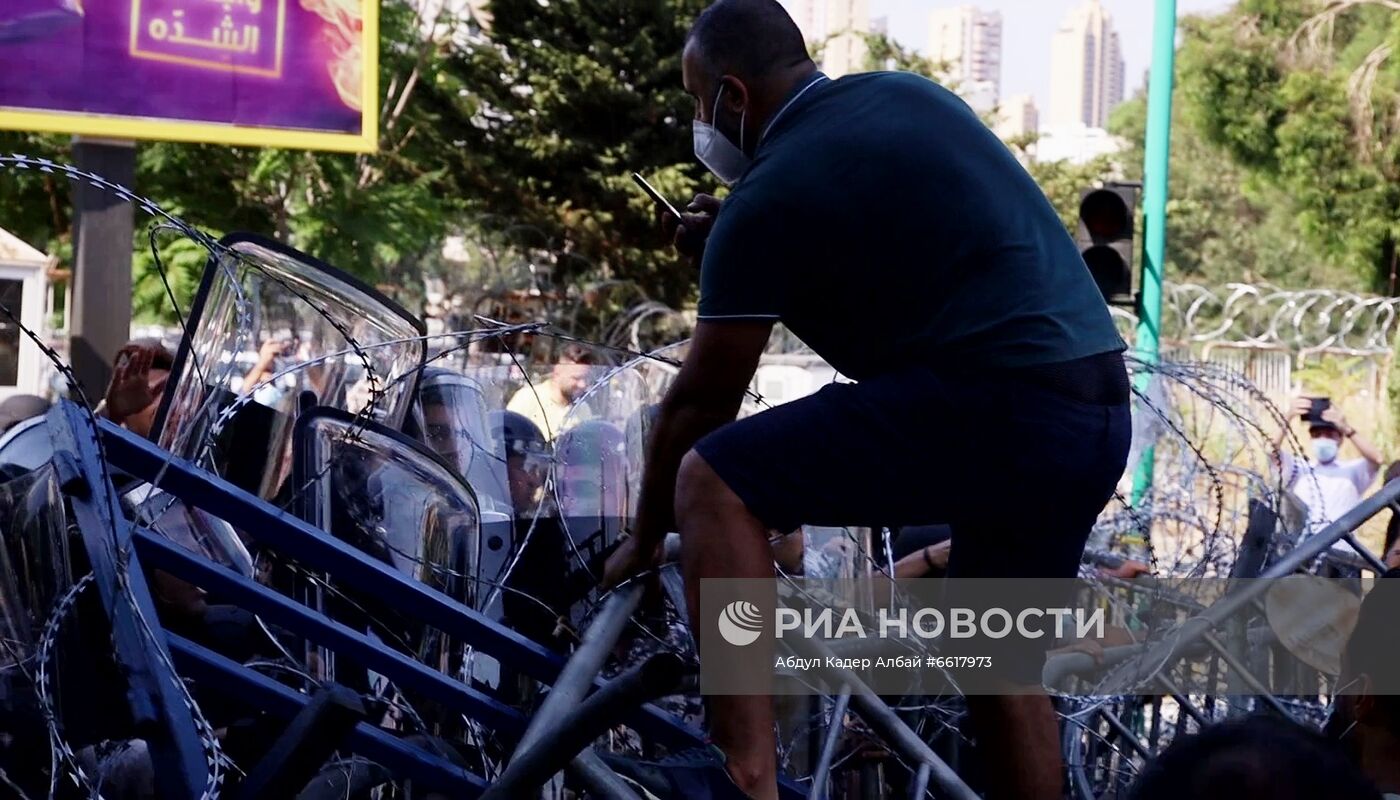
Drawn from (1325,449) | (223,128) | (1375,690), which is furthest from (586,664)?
(223,128)

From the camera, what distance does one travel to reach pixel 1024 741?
114 inches

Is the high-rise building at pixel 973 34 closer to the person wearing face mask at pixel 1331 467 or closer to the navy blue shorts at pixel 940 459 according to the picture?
the person wearing face mask at pixel 1331 467

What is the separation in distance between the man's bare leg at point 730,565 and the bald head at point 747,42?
2.37ft

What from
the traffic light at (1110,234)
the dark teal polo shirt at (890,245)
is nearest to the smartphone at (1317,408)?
the traffic light at (1110,234)

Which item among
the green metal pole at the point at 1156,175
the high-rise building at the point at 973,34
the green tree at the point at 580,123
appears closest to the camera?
the green metal pole at the point at 1156,175

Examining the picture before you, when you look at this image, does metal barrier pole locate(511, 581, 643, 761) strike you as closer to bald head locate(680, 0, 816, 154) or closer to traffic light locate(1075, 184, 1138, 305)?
bald head locate(680, 0, 816, 154)

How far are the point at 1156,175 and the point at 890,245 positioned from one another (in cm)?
798

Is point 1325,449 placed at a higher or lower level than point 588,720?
lower

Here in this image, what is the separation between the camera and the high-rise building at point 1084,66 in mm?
161000

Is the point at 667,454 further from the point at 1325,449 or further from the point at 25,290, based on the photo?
the point at 25,290

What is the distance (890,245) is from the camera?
2664 mm

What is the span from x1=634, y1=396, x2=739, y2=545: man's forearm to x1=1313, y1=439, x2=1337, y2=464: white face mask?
6.42m

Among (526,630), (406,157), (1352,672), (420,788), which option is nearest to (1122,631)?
(1352,672)

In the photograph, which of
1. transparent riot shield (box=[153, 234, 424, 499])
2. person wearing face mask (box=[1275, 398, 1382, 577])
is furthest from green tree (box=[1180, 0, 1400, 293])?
transparent riot shield (box=[153, 234, 424, 499])
